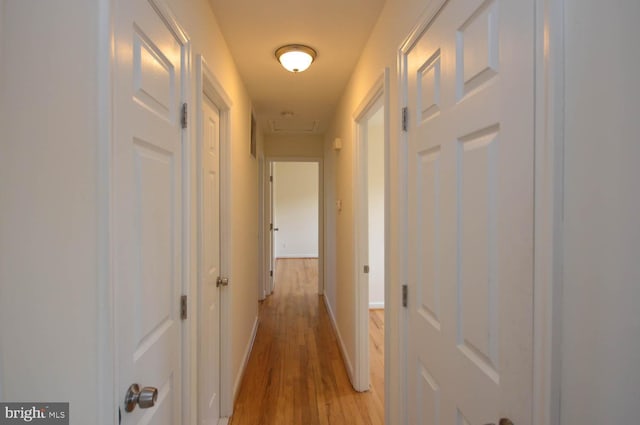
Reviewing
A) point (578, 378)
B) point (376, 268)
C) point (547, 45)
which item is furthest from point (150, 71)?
point (376, 268)

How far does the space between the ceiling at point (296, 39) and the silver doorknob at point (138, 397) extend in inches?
68.0

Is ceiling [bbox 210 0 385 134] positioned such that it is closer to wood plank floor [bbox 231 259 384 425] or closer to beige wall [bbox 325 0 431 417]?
beige wall [bbox 325 0 431 417]

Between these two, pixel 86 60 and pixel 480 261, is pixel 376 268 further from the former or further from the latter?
pixel 86 60

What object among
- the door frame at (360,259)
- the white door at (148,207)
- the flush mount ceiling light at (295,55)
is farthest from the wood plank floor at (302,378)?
the flush mount ceiling light at (295,55)

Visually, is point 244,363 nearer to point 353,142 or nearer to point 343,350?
point 343,350

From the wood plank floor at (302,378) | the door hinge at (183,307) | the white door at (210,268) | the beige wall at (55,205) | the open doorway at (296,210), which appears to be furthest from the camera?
the open doorway at (296,210)

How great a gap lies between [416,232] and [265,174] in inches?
149

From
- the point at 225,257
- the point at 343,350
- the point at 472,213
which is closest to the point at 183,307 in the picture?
the point at 225,257

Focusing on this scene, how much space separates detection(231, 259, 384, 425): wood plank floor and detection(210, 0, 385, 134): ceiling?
2.53 m

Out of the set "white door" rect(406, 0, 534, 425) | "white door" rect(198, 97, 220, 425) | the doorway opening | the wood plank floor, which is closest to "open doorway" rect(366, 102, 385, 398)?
the wood plank floor

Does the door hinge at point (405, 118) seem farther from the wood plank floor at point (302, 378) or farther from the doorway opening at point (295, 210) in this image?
the doorway opening at point (295, 210)

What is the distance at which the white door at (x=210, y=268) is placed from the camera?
174cm

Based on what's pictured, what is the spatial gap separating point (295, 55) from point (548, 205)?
1897mm

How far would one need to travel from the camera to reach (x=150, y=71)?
95cm
